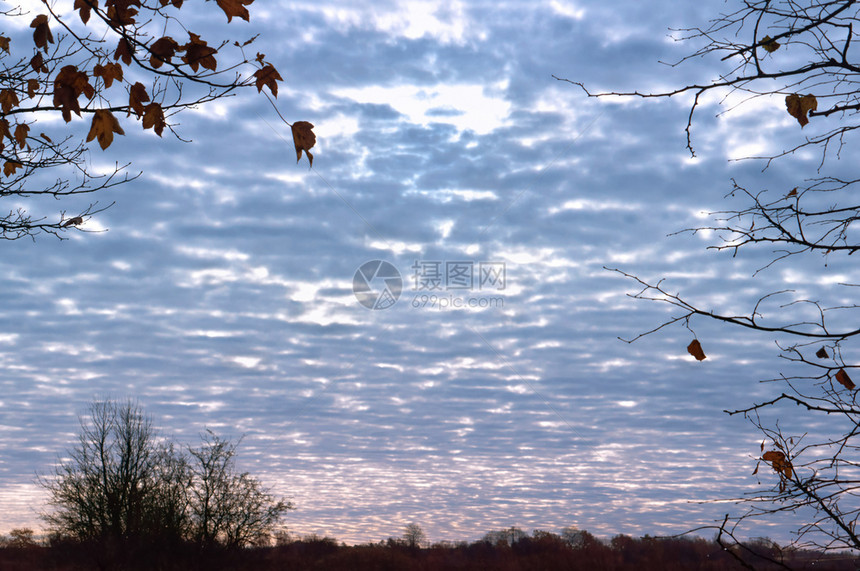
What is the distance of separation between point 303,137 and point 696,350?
220cm

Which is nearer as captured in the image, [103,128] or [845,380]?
[845,380]

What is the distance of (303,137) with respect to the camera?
3.35m

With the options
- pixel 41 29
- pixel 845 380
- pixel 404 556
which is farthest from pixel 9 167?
pixel 404 556

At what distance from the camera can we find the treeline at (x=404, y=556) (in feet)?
86.0

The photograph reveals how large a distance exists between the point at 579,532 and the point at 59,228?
49596mm

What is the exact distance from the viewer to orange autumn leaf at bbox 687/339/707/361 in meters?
3.38

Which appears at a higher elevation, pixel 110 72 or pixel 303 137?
pixel 110 72

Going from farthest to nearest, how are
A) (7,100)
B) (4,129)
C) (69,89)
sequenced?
(7,100) → (4,129) → (69,89)

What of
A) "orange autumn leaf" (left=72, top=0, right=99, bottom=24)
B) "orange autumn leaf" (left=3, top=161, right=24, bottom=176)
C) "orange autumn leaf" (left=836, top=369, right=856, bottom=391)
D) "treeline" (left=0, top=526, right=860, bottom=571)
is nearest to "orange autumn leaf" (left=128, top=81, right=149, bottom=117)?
"orange autumn leaf" (left=72, top=0, right=99, bottom=24)

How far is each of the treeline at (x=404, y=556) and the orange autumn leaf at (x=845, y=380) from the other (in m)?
26.4

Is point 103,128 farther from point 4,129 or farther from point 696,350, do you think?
point 696,350

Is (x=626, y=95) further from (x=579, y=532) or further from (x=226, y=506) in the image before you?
(x=579, y=532)

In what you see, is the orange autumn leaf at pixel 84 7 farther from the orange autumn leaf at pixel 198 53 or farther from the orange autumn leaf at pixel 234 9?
the orange autumn leaf at pixel 234 9

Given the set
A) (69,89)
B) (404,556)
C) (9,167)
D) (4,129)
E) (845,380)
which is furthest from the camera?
(404,556)
